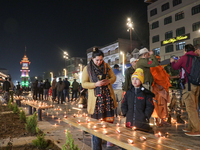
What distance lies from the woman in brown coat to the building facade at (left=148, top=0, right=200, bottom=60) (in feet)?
85.4

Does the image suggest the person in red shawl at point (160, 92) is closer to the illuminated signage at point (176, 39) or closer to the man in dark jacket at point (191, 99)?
the man in dark jacket at point (191, 99)

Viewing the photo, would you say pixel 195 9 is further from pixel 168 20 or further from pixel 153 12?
pixel 153 12

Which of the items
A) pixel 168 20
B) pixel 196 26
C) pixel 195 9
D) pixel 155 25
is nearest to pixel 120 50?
pixel 155 25

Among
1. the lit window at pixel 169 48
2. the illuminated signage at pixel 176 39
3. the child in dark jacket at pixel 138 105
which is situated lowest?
the child in dark jacket at pixel 138 105

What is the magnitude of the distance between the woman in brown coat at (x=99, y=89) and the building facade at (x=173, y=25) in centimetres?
2602

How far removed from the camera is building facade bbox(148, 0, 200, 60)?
26.5 m

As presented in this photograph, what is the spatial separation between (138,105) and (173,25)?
30606mm

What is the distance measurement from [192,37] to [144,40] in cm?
1713

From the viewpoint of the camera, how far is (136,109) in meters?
3.40

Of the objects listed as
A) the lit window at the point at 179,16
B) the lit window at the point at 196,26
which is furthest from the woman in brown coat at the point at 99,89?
the lit window at the point at 179,16

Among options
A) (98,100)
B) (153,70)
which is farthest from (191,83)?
(98,100)

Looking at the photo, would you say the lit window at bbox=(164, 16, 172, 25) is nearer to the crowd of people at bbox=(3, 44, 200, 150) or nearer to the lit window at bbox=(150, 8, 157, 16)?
the lit window at bbox=(150, 8, 157, 16)

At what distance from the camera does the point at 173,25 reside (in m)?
30.1

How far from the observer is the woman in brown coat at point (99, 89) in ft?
12.5
